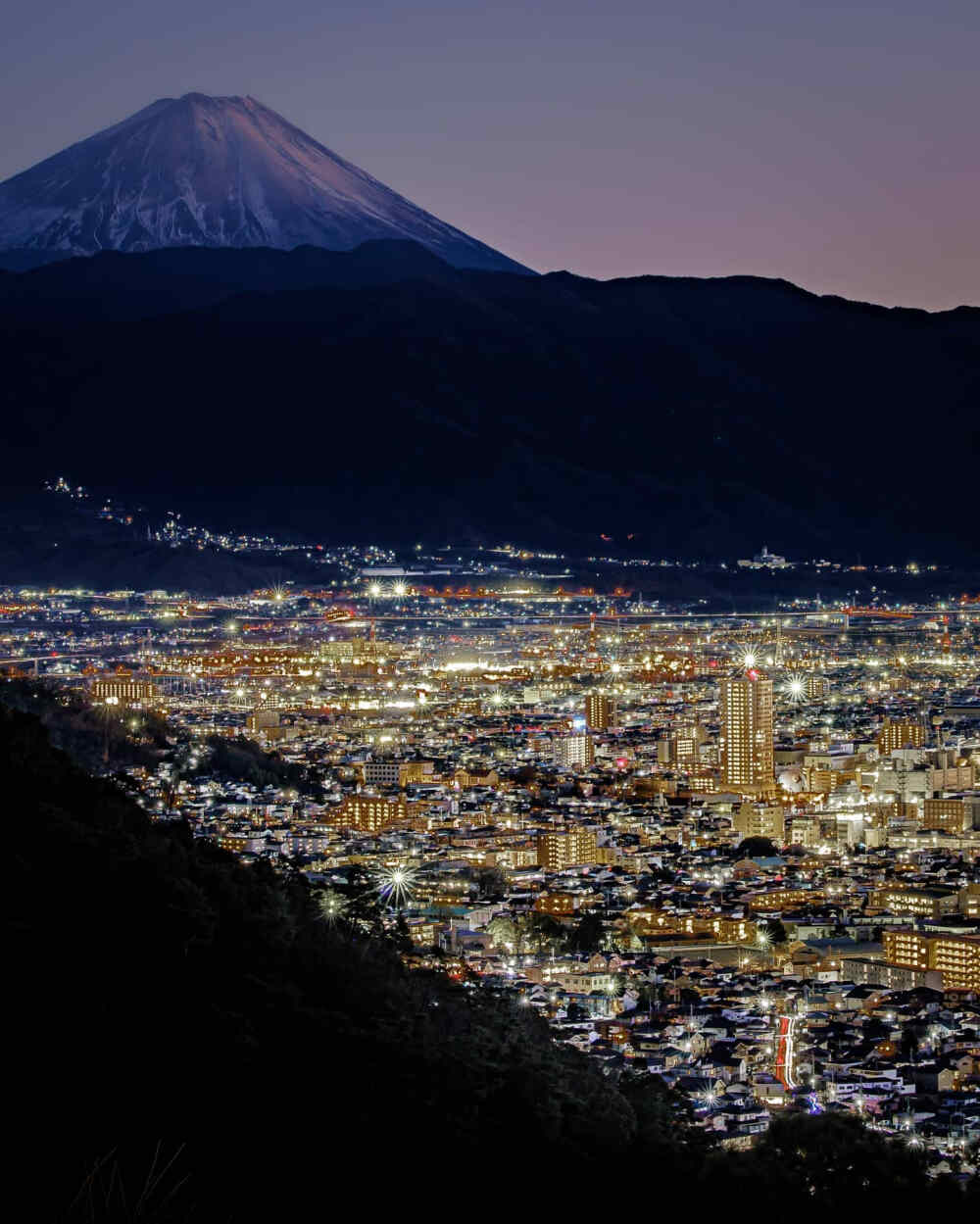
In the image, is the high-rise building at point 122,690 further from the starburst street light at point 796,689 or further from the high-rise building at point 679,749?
the starburst street light at point 796,689

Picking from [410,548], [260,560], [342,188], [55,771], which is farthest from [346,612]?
[342,188]

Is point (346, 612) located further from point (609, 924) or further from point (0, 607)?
point (609, 924)

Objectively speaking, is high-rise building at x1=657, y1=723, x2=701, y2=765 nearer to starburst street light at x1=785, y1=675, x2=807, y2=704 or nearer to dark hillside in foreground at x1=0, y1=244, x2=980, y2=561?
starburst street light at x1=785, y1=675, x2=807, y2=704

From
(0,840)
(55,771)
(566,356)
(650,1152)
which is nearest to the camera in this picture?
(650,1152)

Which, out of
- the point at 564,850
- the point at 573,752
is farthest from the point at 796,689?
the point at 564,850

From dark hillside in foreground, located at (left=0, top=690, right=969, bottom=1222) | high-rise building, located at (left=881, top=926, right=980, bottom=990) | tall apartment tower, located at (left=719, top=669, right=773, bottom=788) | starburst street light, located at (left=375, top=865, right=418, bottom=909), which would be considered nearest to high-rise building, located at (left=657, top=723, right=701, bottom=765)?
tall apartment tower, located at (left=719, top=669, right=773, bottom=788)

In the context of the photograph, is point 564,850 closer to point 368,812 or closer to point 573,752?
point 368,812

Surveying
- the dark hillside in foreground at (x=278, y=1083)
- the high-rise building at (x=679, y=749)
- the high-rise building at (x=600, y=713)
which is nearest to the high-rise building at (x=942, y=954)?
the dark hillside in foreground at (x=278, y=1083)
